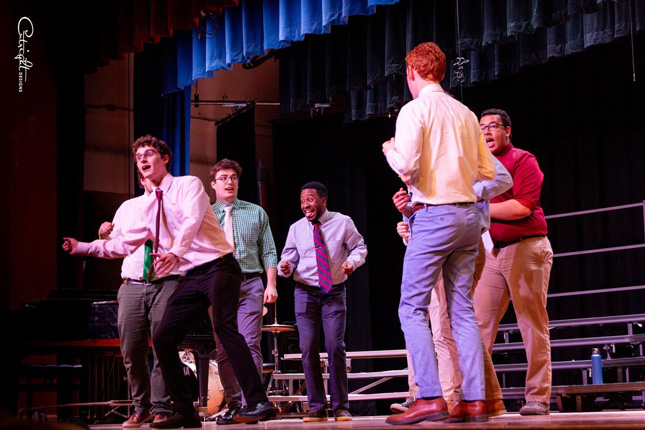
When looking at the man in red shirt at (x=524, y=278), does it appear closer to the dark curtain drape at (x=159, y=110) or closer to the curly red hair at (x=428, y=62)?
the curly red hair at (x=428, y=62)

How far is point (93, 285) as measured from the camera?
1050cm

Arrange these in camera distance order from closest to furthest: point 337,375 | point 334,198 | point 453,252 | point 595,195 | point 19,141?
point 453,252, point 337,375, point 19,141, point 595,195, point 334,198

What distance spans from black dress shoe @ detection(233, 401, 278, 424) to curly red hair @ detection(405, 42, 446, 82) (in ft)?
6.49

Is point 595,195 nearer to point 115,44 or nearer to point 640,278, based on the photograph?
point 640,278

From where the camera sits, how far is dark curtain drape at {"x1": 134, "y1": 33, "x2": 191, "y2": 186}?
9555mm

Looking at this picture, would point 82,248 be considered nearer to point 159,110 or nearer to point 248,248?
point 248,248

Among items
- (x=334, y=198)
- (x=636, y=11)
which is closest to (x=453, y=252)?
(x=636, y=11)

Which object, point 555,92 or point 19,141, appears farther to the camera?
point 555,92

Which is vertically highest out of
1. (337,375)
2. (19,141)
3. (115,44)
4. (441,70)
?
(115,44)

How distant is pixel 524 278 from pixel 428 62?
1.45 m

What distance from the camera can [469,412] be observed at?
3.62 metres

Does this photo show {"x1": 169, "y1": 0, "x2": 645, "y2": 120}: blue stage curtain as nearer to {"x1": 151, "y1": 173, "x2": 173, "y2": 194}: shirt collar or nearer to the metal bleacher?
the metal bleacher

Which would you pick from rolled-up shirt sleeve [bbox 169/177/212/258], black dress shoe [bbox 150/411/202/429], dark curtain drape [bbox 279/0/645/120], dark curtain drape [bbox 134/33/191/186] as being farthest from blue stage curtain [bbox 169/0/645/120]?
black dress shoe [bbox 150/411/202/429]

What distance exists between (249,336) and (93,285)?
17.4 feet
